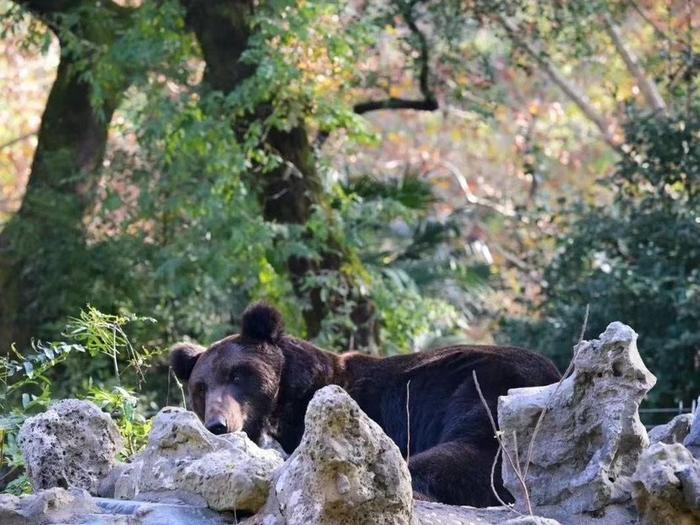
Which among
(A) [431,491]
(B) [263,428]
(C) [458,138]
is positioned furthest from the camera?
(C) [458,138]

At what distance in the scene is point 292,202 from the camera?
13883 mm

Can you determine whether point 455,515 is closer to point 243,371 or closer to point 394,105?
point 243,371

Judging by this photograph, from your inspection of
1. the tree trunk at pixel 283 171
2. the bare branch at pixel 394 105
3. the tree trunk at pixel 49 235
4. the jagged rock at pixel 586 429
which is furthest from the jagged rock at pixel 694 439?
the bare branch at pixel 394 105

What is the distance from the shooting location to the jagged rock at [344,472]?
4.68 m

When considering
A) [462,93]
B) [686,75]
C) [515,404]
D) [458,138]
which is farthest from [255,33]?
[458,138]

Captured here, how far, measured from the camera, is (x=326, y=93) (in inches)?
528

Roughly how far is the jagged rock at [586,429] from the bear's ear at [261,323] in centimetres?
284

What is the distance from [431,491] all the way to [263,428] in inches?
74.1

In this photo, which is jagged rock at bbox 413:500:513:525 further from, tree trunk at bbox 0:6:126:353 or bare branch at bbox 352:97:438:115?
bare branch at bbox 352:97:438:115

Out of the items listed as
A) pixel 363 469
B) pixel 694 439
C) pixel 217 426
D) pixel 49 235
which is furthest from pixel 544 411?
pixel 49 235

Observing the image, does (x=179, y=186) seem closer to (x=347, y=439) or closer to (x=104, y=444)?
(x=104, y=444)

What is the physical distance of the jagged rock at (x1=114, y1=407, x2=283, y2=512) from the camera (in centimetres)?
517

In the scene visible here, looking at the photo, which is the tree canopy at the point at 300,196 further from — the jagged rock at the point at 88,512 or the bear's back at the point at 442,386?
the jagged rock at the point at 88,512

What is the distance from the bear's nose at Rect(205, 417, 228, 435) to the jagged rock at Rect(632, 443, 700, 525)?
327 cm
